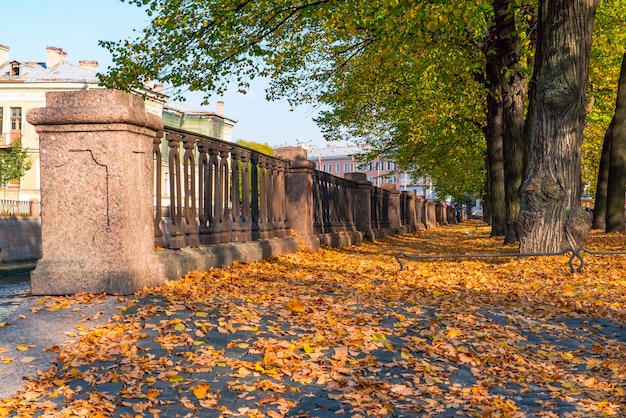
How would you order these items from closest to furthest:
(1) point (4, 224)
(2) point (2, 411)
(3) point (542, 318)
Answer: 1. (2) point (2, 411)
2. (3) point (542, 318)
3. (1) point (4, 224)

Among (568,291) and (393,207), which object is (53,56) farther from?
(568,291)

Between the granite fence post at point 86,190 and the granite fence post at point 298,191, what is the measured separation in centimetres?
709

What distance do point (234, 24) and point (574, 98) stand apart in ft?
23.2

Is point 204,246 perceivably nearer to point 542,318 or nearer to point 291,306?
point 291,306

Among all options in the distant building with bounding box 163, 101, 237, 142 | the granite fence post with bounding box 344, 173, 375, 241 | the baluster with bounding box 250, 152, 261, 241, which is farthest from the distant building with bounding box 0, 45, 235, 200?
the baluster with bounding box 250, 152, 261, 241

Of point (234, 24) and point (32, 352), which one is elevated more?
point (234, 24)

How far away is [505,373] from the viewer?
210 inches

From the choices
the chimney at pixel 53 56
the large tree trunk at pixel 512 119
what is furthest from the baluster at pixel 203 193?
the chimney at pixel 53 56

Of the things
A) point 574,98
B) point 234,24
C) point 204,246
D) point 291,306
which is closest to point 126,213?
point 291,306

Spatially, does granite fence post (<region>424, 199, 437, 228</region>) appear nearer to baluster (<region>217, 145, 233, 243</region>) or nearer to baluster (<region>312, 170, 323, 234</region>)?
baluster (<region>312, 170, 323, 234</region>)

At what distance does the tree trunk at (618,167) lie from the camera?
20.6 m

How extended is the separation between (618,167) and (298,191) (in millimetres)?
11278

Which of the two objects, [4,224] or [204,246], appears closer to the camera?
[204,246]

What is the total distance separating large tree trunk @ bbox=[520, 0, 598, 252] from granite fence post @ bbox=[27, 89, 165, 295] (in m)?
6.71
